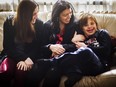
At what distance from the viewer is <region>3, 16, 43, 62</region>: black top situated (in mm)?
2166

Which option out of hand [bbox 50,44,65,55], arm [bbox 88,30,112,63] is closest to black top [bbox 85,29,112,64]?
arm [bbox 88,30,112,63]

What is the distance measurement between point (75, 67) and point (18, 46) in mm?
568

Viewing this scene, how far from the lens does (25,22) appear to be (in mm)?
2244

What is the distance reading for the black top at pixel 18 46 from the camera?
2166mm

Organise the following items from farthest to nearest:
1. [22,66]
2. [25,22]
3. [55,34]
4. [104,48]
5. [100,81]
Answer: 1. [55,34]
2. [25,22]
3. [104,48]
4. [22,66]
5. [100,81]

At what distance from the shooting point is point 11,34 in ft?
7.39

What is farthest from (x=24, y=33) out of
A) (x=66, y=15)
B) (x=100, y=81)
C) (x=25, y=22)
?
(x=100, y=81)

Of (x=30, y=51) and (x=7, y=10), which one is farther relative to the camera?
(x=7, y=10)

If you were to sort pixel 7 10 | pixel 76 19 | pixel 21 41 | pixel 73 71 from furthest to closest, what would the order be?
pixel 7 10, pixel 76 19, pixel 21 41, pixel 73 71

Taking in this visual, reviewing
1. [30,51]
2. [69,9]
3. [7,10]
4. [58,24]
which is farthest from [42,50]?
[7,10]

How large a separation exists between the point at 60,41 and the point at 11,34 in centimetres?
45

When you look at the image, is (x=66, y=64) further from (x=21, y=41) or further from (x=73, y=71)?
(x=21, y=41)

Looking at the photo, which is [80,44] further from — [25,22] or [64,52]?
[25,22]

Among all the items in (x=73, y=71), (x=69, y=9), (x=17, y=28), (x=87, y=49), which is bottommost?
(x=73, y=71)
